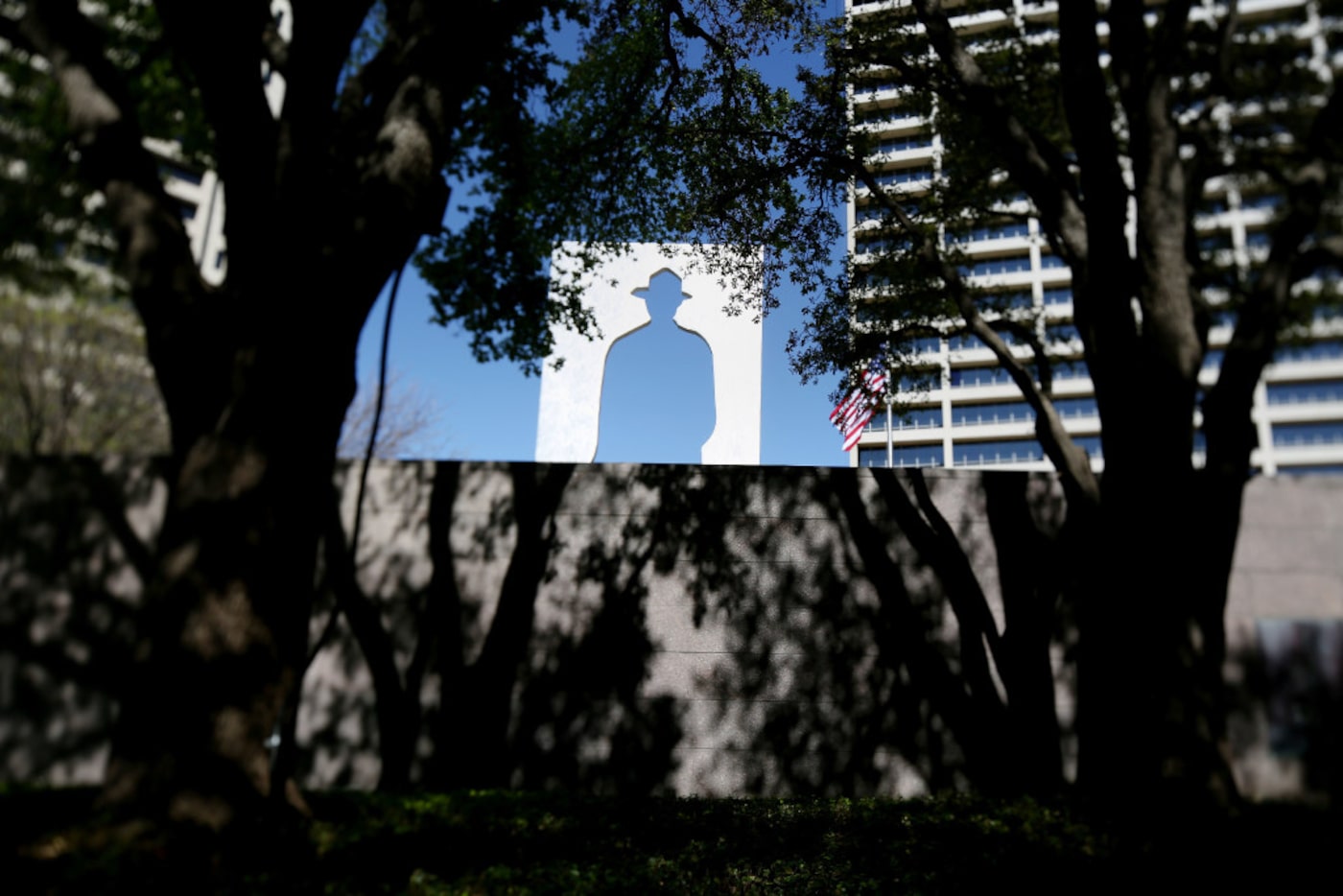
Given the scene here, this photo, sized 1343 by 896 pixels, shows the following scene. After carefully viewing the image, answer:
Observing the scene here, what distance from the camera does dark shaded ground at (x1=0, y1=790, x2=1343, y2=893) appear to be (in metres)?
3.07

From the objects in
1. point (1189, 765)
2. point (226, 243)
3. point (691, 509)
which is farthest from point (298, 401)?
point (1189, 765)

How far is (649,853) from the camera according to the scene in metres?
4.20

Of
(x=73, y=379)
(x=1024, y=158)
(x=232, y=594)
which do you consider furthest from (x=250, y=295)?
(x=73, y=379)

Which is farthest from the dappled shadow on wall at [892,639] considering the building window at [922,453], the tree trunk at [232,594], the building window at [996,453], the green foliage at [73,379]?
the building window at [922,453]

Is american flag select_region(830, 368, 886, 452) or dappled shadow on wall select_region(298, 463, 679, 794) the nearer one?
dappled shadow on wall select_region(298, 463, 679, 794)

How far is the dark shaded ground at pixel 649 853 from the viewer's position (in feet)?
10.1

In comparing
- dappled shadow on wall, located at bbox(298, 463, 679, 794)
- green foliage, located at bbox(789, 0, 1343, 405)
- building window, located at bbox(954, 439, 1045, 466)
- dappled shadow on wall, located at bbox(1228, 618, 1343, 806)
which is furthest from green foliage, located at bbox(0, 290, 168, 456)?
building window, located at bbox(954, 439, 1045, 466)

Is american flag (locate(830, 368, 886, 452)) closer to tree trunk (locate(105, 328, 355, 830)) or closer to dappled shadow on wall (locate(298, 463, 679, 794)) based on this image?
dappled shadow on wall (locate(298, 463, 679, 794))

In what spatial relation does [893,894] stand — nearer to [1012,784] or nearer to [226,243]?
[1012,784]

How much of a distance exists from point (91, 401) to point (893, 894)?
561 inches

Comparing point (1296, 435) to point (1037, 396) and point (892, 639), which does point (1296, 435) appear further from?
point (892, 639)

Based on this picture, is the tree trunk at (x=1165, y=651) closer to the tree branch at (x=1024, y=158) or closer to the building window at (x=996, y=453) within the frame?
the tree branch at (x=1024, y=158)

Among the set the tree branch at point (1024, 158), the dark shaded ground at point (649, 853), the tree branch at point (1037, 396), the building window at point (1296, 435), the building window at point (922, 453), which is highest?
the building window at point (922, 453)

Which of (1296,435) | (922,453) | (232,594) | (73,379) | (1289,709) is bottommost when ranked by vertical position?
(1289,709)
